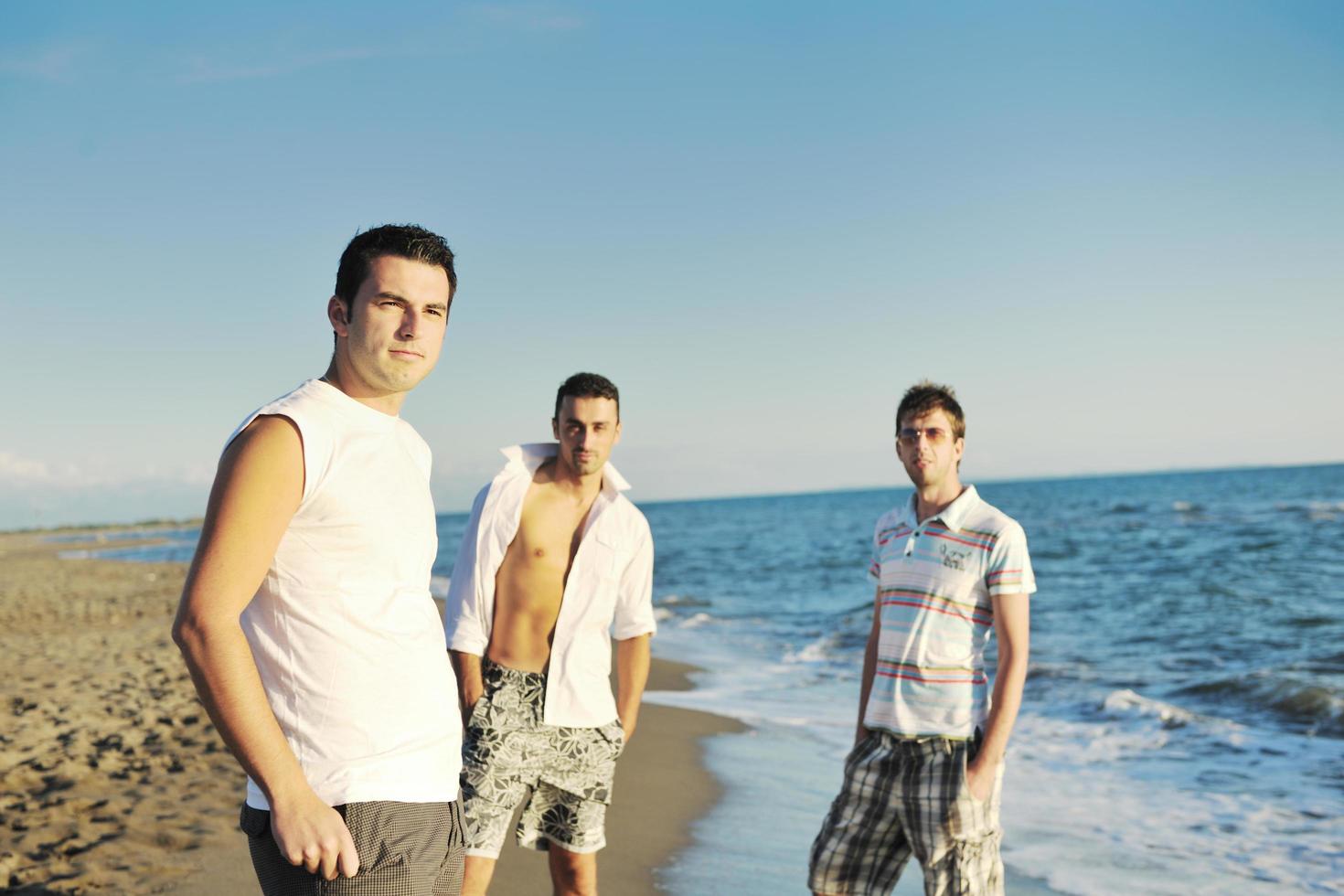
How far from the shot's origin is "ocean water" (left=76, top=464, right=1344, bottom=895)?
16.7 ft

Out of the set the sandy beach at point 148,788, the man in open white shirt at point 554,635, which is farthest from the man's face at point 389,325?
the sandy beach at point 148,788

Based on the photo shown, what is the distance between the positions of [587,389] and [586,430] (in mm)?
156

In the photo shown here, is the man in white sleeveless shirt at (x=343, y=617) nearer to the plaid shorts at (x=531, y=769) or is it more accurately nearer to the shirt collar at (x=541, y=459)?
the plaid shorts at (x=531, y=769)

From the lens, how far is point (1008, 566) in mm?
3217

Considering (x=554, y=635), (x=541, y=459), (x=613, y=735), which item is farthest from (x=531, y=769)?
(x=541, y=459)

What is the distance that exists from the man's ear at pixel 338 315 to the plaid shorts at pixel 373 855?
2.86 ft

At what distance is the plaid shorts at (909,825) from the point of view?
3105mm

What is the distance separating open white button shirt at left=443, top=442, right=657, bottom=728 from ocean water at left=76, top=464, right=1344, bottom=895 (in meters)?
1.62

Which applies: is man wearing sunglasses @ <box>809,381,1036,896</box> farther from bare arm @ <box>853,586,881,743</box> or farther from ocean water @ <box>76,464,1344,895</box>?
ocean water @ <box>76,464,1344,895</box>

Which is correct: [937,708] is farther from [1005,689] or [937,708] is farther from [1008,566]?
[1008,566]

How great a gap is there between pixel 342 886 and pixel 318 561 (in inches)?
21.5

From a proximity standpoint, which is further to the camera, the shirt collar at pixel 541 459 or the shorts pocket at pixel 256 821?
the shirt collar at pixel 541 459

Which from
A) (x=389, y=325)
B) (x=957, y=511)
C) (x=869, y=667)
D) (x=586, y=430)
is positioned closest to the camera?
(x=389, y=325)

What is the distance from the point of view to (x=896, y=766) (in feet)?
10.7
